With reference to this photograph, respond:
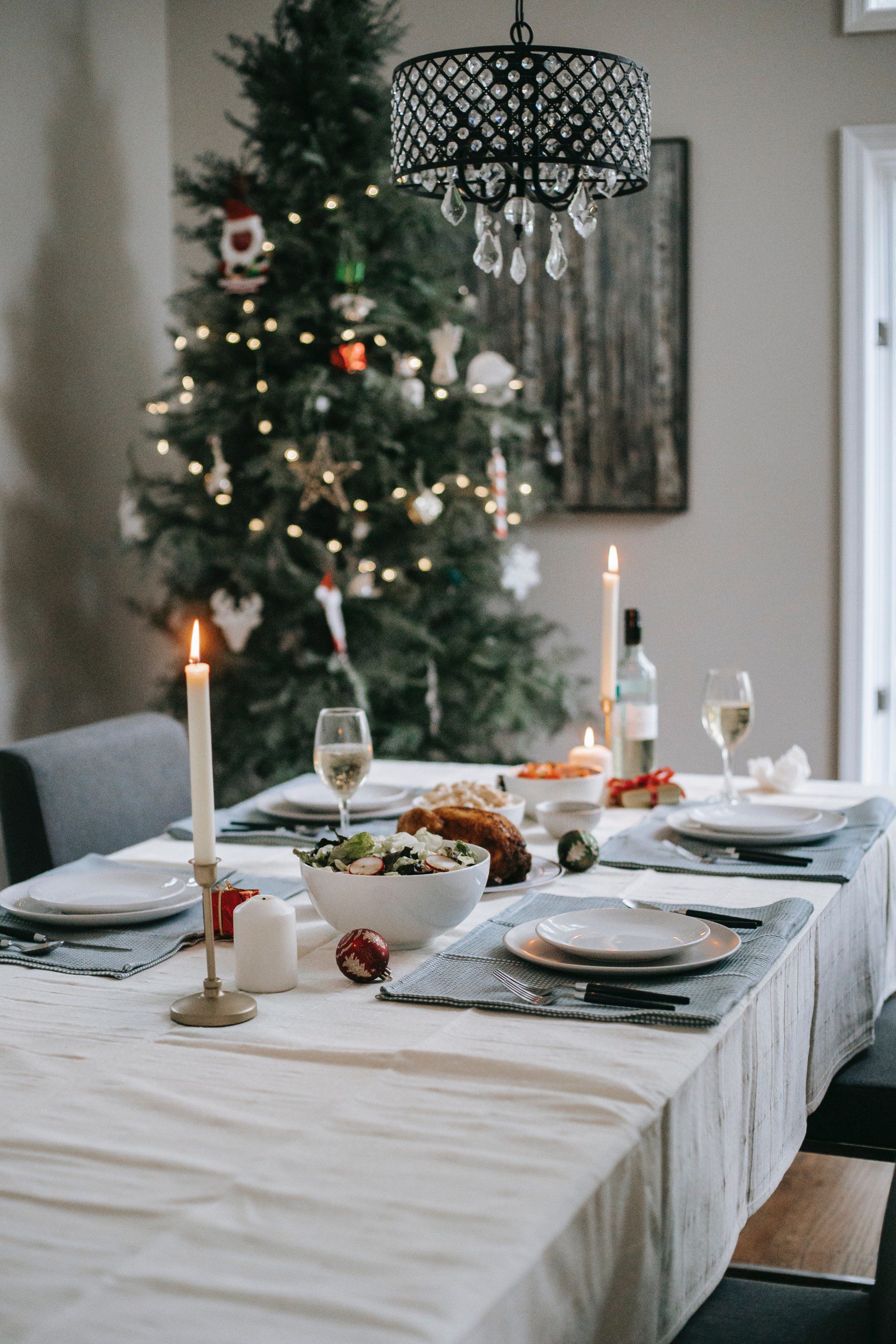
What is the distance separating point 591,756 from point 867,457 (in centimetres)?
184

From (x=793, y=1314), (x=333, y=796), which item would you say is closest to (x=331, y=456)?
(x=333, y=796)

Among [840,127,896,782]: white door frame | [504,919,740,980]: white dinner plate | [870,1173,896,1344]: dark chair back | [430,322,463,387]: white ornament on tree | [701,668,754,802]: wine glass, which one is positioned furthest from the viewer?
[840,127,896,782]: white door frame

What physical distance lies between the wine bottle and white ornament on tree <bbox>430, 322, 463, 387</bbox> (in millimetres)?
1437

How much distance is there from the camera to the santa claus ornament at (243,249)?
125 inches

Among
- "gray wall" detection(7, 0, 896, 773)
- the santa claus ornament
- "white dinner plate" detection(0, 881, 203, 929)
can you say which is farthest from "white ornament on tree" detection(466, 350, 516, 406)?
"white dinner plate" detection(0, 881, 203, 929)

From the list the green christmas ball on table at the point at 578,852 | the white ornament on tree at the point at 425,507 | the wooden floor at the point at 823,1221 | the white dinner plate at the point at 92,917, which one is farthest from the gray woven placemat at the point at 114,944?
the white ornament on tree at the point at 425,507

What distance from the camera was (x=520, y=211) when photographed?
170cm

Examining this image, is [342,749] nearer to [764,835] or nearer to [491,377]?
[764,835]

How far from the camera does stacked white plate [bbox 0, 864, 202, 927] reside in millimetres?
1364

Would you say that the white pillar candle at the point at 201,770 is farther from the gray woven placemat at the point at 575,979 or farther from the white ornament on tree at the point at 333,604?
the white ornament on tree at the point at 333,604

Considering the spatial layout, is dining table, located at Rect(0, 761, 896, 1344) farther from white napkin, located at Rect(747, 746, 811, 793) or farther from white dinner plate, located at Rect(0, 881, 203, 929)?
white napkin, located at Rect(747, 746, 811, 793)

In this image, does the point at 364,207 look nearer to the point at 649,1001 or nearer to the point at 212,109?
the point at 212,109

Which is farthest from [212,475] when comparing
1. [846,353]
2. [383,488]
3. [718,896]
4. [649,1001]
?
[649,1001]

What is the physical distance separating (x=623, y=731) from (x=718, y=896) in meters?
0.60
